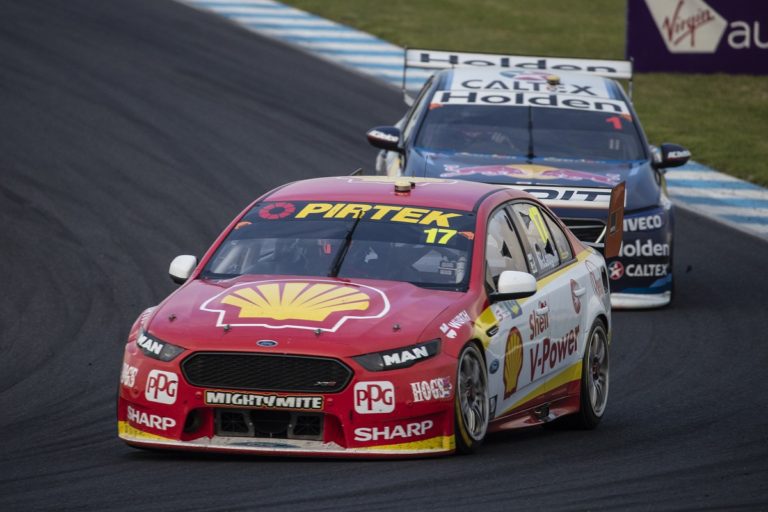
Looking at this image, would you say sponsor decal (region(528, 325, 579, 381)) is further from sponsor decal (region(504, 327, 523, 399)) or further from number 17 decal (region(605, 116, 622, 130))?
number 17 decal (region(605, 116, 622, 130))

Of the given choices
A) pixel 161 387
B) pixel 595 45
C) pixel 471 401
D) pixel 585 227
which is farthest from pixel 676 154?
pixel 595 45

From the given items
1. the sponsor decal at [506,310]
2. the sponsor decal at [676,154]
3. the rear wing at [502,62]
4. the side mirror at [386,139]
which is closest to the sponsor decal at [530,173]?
the side mirror at [386,139]

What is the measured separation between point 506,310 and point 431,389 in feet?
3.46

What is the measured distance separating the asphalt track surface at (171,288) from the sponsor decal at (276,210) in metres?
1.47

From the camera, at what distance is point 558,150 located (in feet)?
48.6

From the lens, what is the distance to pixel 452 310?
8430 mm

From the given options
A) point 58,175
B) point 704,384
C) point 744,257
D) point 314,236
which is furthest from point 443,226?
point 58,175

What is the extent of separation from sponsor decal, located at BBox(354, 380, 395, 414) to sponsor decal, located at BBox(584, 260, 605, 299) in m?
2.64

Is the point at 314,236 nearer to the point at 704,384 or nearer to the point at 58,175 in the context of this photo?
the point at 704,384

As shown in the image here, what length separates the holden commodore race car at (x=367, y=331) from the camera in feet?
26.2

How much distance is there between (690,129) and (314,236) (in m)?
15.6

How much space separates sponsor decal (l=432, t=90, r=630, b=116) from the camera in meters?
15.4

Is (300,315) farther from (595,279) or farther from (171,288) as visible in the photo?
(171,288)

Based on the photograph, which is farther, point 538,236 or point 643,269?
point 643,269
